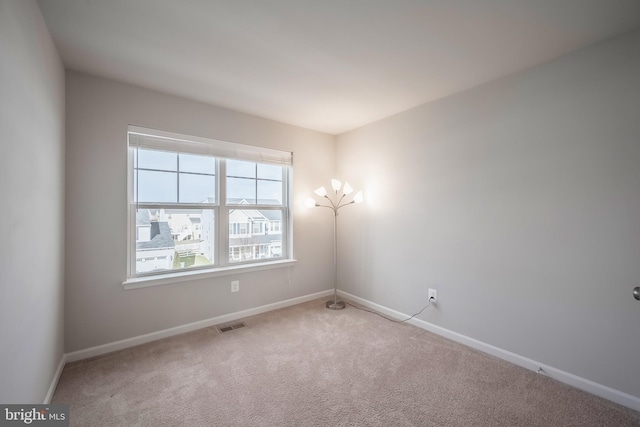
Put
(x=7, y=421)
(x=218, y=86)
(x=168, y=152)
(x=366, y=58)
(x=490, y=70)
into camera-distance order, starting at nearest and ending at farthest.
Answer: (x=7, y=421), (x=366, y=58), (x=490, y=70), (x=218, y=86), (x=168, y=152)

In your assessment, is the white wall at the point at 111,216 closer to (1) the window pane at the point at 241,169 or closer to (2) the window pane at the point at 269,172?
(1) the window pane at the point at 241,169

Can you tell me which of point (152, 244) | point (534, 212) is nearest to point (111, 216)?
point (152, 244)

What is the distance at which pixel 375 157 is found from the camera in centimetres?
342

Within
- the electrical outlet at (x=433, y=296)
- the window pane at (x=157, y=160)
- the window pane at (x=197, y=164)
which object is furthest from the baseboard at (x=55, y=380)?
the electrical outlet at (x=433, y=296)

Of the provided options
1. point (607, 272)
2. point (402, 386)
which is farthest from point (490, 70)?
point (402, 386)

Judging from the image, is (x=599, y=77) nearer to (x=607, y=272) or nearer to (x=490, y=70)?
A: (x=490, y=70)

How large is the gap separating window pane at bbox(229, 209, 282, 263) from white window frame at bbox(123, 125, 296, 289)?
5cm

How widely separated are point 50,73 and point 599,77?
12.3ft

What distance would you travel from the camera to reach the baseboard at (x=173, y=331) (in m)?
2.28

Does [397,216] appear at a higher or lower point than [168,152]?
lower

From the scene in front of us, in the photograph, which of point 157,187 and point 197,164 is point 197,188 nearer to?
point 197,164

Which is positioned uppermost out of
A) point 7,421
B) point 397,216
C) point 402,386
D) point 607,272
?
point 397,216

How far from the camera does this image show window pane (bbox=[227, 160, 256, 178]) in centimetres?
314

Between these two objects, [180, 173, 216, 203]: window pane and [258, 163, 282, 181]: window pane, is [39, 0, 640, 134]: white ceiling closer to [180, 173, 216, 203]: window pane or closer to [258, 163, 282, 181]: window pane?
[180, 173, 216, 203]: window pane
